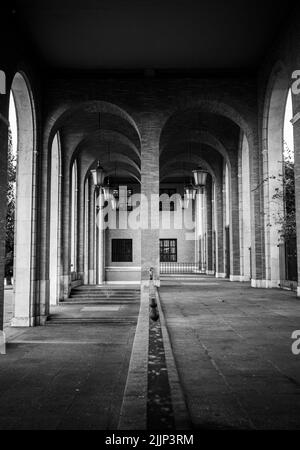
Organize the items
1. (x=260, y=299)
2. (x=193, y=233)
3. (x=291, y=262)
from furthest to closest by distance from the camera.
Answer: (x=193, y=233) < (x=291, y=262) < (x=260, y=299)

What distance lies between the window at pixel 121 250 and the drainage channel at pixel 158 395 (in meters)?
30.0

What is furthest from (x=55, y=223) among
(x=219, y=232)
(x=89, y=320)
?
(x=219, y=232)

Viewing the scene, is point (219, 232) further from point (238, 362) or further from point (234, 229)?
point (238, 362)

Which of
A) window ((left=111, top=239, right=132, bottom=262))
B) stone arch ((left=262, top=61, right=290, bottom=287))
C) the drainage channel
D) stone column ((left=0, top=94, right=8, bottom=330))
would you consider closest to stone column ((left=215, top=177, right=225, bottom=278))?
stone arch ((left=262, top=61, right=290, bottom=287))

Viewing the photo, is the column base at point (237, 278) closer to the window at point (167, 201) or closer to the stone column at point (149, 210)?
the stone column at point (149, 210)

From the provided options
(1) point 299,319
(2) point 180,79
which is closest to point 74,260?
(2) point 180,79

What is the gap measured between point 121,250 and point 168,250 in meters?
3.89

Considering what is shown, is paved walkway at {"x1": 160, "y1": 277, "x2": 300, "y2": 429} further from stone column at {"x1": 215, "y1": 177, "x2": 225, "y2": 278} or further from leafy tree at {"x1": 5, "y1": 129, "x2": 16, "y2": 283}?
leafy tree at {"x1": 5, "y1": 129, "x2": 16, "y2": 283}

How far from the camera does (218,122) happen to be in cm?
1761

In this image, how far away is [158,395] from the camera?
260 centimetres

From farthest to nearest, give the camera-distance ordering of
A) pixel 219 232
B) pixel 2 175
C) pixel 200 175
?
pixel 219 232, pixel 200 175, pixel 2 175

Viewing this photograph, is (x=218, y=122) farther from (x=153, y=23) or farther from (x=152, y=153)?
(x=153, y=23)

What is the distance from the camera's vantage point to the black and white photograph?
13.4ft

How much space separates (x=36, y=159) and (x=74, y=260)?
28.2ft
